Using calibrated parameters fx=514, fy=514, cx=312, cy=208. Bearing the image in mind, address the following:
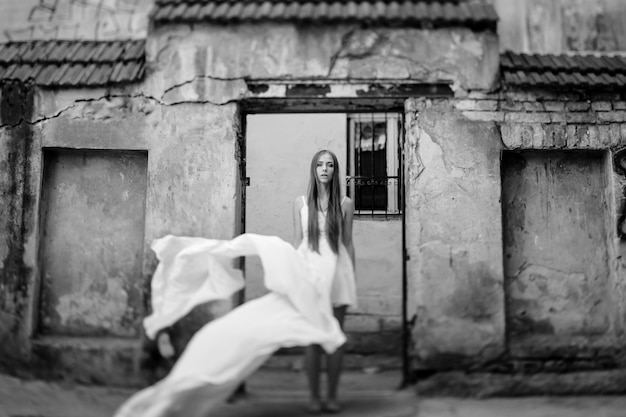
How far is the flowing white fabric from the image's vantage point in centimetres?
295

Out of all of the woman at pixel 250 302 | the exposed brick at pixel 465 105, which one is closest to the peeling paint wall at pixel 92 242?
the woman at pixel 250 302

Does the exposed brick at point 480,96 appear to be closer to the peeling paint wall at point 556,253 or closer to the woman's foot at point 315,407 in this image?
the peeling paint wall at point 556,253

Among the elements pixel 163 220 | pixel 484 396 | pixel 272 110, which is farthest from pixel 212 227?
pixel 484 396

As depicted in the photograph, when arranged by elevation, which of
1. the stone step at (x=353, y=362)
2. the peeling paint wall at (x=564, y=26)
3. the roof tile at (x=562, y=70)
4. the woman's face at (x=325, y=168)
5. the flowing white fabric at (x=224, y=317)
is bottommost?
the stone step at (x=353, y=362)

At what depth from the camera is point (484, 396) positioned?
3.88 metres

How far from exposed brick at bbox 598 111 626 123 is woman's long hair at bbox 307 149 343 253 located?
2.33 m

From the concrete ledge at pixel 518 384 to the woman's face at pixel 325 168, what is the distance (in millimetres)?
1748

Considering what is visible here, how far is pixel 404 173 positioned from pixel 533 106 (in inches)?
46.9

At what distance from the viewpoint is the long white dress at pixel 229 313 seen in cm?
295

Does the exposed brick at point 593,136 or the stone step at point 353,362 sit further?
the stone step at point 353,362

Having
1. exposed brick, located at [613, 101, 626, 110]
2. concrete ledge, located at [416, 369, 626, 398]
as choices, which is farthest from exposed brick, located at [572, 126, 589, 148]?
concrete ledge, located at [416, 369, 626, 398]

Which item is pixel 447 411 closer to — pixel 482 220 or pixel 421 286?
pixel 421 286

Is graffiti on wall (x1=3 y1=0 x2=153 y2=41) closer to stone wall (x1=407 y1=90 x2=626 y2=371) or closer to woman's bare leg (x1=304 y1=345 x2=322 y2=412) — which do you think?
stone wall (x1=407 y1=90 x2=626 y2=371)

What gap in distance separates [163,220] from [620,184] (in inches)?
148
